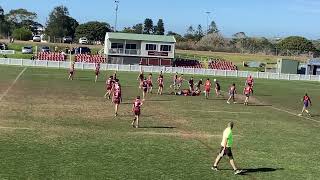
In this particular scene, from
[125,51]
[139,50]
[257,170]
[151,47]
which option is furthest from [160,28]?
[257,170]

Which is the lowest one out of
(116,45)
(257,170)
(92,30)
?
(257,170)

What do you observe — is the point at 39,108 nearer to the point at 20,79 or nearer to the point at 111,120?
the point at 111,120

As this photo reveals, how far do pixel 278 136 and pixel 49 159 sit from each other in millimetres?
11612

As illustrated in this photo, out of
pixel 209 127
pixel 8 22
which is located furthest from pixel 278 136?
pixel 8 22

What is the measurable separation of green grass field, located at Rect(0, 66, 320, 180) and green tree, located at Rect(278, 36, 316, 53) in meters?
116

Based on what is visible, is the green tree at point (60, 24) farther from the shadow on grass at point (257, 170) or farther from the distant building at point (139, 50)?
the shadow on grass at point (257, 170)

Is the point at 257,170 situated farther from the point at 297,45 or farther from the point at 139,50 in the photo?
the point at 297,45

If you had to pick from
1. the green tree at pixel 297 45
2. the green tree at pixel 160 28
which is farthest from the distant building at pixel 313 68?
the green tree at pixel 160 28

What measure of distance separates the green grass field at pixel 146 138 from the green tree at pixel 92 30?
339ft

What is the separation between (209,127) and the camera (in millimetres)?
27250

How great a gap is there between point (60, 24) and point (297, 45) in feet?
209

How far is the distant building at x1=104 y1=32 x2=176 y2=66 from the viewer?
81.7 metres

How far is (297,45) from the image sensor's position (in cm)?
15400

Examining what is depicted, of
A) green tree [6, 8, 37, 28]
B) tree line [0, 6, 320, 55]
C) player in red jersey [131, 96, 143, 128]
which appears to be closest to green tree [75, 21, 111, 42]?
tree line [0, 6, 320, 55]
